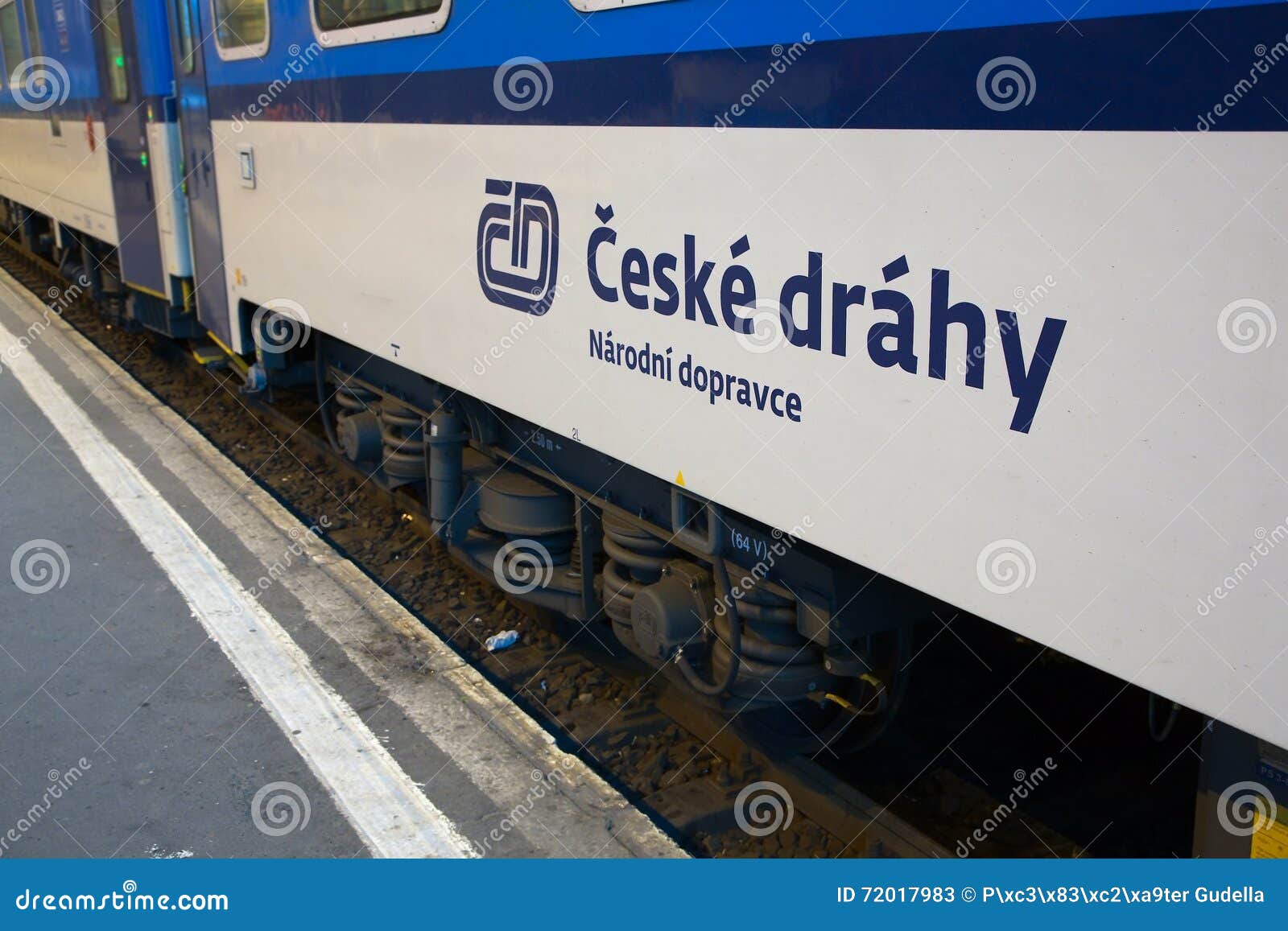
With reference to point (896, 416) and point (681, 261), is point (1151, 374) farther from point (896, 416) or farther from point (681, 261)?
point (681, 261)

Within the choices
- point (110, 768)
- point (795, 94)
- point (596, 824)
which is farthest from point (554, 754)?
point (795, 94)

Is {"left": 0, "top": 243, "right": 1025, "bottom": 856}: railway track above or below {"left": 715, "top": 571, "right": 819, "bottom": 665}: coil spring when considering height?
below

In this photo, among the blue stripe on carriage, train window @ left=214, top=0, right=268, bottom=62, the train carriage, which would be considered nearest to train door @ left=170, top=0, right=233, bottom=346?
train window @ left=214, top=0, right=268, bottom=62

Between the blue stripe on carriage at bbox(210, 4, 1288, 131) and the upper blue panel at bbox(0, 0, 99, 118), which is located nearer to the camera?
the blue stripe on carriage at bbox(210, 4, 1288, 131)

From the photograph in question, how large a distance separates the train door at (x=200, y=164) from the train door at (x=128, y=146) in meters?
0.71

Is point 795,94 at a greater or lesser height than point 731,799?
greater

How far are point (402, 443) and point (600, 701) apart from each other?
1.70m

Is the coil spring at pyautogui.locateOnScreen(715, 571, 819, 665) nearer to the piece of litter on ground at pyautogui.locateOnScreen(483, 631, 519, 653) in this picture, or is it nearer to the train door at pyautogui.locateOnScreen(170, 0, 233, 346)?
the piece of litter on ground at pyautogui.locateOnScreen(483, 631, 519, 653)

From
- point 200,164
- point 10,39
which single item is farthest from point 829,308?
point 10,39

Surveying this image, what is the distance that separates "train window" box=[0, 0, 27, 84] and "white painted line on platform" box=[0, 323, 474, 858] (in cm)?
607

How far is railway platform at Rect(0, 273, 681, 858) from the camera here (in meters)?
3.52

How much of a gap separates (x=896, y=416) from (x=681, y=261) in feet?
2.66

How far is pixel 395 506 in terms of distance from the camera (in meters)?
6.86

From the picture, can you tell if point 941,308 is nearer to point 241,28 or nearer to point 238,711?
point 238,711
